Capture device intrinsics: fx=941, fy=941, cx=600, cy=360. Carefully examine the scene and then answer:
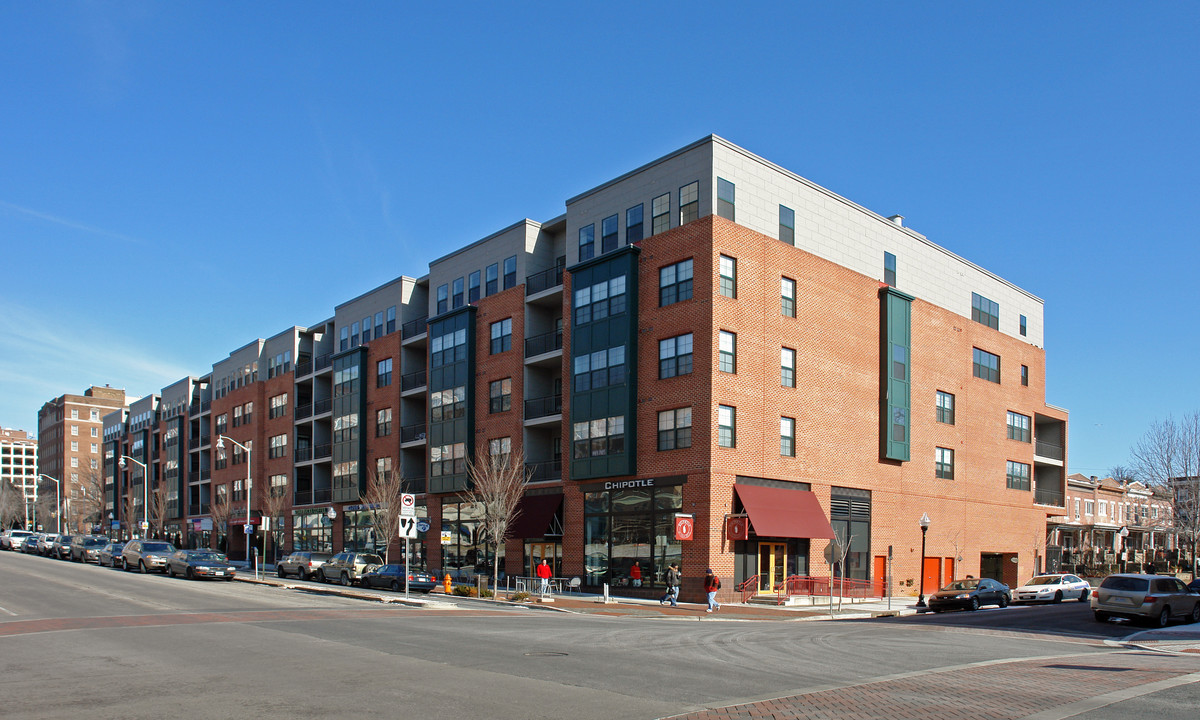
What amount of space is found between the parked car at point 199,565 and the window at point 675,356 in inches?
950

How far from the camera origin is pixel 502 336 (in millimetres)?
50031

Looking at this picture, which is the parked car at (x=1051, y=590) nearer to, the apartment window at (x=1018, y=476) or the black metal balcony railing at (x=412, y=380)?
the apartment window at (x=1018, y=476)

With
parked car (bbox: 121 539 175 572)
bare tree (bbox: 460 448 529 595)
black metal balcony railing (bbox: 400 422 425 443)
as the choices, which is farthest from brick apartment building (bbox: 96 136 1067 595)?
parked car (bbox: 121 539 175 572)

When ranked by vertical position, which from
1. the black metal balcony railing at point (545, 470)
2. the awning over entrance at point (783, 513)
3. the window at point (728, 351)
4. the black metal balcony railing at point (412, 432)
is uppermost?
the window at point (728, 351)

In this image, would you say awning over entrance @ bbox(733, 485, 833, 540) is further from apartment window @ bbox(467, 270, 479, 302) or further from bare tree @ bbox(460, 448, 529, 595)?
apartment window @ bbox(467, 270, 479, 302)

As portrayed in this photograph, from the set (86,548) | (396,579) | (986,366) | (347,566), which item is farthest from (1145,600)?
(86,548)

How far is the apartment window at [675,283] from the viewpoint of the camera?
39656mm

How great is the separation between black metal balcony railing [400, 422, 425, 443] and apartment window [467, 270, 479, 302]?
354 inches

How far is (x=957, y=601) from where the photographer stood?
38.0 metres

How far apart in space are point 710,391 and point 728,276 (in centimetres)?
508

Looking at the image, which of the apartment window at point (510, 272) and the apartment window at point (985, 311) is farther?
the apartment window at point (985, 311)

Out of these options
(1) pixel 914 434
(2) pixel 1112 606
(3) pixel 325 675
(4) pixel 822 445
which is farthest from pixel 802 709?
(1) pixel 914 434

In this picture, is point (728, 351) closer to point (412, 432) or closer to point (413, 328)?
point (412, 432)

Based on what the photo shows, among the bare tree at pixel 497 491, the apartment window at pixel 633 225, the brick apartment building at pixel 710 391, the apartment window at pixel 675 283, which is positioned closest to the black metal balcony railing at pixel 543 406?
the brick apartment building at pixel 710 391
